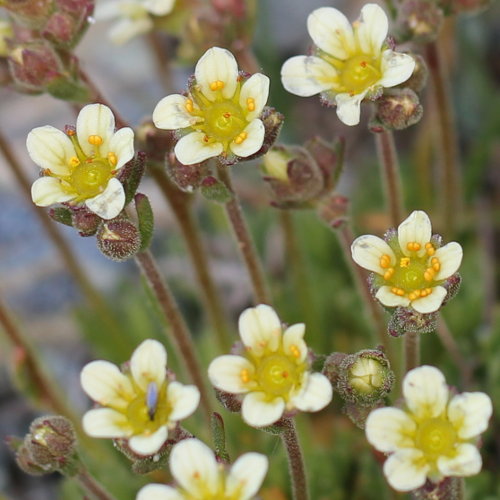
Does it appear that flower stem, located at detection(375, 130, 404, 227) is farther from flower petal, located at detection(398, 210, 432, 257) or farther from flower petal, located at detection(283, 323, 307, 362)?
flower petal, located at detection(283, 323, 307, 362)

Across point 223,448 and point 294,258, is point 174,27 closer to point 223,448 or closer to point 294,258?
point 294,258

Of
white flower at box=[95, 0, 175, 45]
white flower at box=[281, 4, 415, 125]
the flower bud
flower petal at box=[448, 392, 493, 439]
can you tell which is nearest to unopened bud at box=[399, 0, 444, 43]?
white flower at box=[281, 4, 415, 125]

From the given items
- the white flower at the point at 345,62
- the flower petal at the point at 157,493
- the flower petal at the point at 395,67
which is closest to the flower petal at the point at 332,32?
the white flower at the point at 345,62

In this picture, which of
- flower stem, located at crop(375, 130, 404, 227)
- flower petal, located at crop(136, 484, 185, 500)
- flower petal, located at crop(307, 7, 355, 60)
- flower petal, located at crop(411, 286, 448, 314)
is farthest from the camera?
flower stem, located at crop(375, 130, 404, 227)

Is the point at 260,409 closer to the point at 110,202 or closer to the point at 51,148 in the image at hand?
the point at 110,202

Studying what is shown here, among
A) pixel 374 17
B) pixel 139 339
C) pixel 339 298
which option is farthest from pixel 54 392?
pixel 374 17

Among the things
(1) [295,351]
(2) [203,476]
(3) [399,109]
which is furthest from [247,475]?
(3) [399,109]

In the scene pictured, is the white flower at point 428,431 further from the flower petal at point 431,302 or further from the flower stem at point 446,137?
the flower stem at point 446,137
